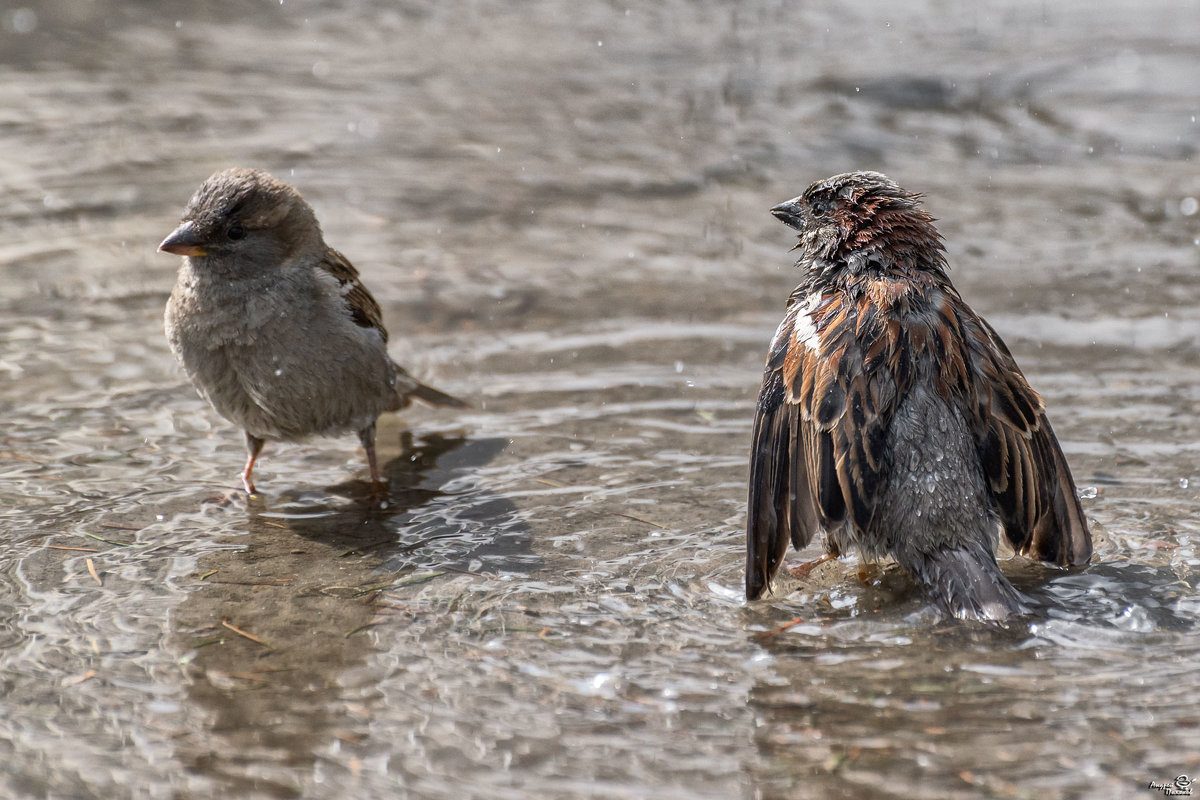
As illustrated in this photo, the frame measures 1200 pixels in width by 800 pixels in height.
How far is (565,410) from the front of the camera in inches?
258

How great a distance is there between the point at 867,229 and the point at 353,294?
240cm

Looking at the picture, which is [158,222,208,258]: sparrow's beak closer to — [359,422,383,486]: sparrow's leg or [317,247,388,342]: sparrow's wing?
[317,247,388,342]: sparrow's wing

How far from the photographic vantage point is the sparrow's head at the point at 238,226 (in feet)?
18.2

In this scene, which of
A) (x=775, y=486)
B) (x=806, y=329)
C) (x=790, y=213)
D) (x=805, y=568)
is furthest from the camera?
(x=790, y=213)

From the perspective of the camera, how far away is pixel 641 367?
A: 23.2 feet

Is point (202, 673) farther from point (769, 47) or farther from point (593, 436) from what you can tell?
point (769, 47)

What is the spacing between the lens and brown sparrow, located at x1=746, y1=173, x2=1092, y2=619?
15.3 ft

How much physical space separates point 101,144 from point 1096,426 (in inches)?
297

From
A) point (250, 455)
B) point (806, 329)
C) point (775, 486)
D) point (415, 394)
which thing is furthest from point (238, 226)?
point (775, 486)

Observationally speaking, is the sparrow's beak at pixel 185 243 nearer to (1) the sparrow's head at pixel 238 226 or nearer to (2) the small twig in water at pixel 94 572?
(1) the sparrow's head at pixel 238 226

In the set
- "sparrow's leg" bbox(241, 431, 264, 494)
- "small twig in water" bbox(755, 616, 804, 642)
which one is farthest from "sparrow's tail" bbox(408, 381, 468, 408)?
"small twig in water" bbox(755, 616, 804, 642)

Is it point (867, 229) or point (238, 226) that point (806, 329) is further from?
point (238, 226)

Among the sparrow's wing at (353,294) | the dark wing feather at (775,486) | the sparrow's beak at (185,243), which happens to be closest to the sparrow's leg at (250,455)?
the sparrow's wing at (353,294)

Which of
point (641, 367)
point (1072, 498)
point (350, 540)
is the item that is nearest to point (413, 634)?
point (350, 540)
